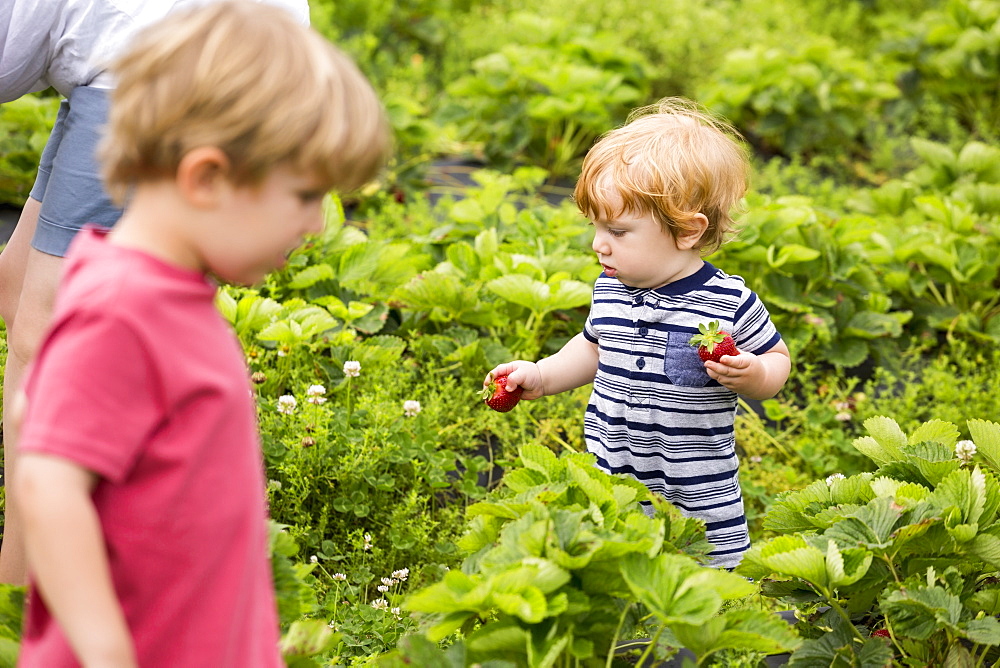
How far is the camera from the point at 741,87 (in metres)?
5.89

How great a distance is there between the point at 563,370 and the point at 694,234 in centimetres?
45

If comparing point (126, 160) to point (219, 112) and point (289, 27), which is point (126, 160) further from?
point (289, 27)

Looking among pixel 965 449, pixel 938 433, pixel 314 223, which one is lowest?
pixel 965 449

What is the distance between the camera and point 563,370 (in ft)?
7.74

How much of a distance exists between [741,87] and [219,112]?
17.2ft

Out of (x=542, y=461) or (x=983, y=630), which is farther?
(x=542, y=461)

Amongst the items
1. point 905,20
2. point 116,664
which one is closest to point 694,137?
point 116,664

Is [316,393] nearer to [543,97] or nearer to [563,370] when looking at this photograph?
[563,370]

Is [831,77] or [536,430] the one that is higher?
[831,77]

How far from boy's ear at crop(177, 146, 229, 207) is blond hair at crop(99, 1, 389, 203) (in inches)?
0.4

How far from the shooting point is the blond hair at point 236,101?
1.09 metres

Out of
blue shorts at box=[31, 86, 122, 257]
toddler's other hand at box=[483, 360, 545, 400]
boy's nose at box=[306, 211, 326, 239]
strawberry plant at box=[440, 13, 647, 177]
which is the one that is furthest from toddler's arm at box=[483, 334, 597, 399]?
strawberry plant at box=[440, 13, 647, 177]

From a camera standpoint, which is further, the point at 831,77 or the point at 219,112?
the point at 831,77

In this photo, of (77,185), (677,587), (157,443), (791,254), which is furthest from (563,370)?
(791,254)
